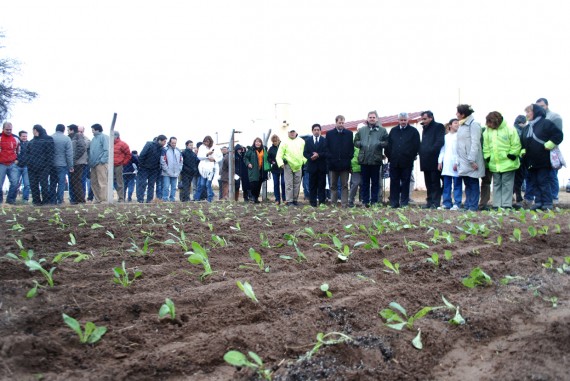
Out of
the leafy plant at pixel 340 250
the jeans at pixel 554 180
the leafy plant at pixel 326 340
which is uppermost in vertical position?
the jeans at pixel 554 180

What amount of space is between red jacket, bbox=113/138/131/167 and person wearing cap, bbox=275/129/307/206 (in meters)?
3.55

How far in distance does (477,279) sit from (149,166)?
901 cm

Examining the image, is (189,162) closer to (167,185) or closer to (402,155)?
(167,185)

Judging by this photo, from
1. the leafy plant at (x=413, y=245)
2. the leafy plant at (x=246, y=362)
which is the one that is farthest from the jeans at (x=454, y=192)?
the leafy plant at (x=246, y=362)

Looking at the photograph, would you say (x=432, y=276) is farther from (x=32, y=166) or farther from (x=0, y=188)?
(x=0, y=188)

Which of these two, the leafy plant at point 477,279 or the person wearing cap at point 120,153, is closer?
the leafy plant at point 477,279

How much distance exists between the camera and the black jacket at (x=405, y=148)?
8414 millimetres

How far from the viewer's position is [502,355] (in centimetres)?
179

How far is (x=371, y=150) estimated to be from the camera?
28.7 ft

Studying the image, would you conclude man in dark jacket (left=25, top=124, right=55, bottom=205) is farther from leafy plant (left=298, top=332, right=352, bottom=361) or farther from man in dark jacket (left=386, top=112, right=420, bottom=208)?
leafy plant (left=298, top=332, right=352, bottom=361)

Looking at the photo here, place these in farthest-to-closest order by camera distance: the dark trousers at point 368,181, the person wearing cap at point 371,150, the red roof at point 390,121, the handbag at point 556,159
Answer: the red roof at point 390,121 < the dark trousers at point 368,181 < the person wearing cap at point 371,150 < the handbag at point 556,159

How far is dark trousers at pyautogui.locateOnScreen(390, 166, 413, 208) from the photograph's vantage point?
848 centimetres

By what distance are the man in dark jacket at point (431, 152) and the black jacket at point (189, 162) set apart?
18.3 ft

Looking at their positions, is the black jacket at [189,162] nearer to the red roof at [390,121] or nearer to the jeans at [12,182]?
the jeans at [12,182]
